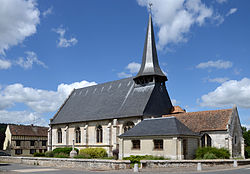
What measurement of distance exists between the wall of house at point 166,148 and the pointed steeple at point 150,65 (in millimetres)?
10717

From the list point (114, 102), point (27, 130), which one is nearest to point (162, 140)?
point (114, 102)

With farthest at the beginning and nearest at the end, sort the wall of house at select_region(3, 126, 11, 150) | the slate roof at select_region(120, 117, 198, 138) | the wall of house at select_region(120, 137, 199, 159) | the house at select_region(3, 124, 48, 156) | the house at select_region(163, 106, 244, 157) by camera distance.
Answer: the wall of house at select_region(3, 126, 11, 150), the house at select_region(3, 124, 48, 156), the house at select_region(163, 106, 244, 157), the slate roof at select_region(120, 117, 198, 138), the wall of house at select_region(120, 137, 199, 159)

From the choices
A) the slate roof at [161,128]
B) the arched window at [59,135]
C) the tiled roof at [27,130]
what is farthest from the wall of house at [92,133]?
the tiled roof at [27,130]

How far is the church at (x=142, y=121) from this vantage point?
1051 inches

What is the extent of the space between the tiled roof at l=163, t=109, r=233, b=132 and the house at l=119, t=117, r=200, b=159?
75.3 inches

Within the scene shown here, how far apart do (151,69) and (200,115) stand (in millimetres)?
9129

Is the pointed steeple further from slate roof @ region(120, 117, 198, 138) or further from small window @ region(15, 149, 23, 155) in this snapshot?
small window @ region(15, 149, 23, 155)

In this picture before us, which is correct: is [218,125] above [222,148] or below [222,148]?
above

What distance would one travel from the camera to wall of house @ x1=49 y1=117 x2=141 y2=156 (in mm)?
34656

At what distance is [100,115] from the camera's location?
3794 cm

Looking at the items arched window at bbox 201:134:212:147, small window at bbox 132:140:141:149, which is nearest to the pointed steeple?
arched window at bbox 201:134:212:147

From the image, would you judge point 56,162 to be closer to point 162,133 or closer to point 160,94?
point 162,133

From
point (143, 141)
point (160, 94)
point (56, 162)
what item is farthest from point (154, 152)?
point (160, 94)

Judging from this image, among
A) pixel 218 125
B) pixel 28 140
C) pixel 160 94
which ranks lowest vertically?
pixel 28 140
